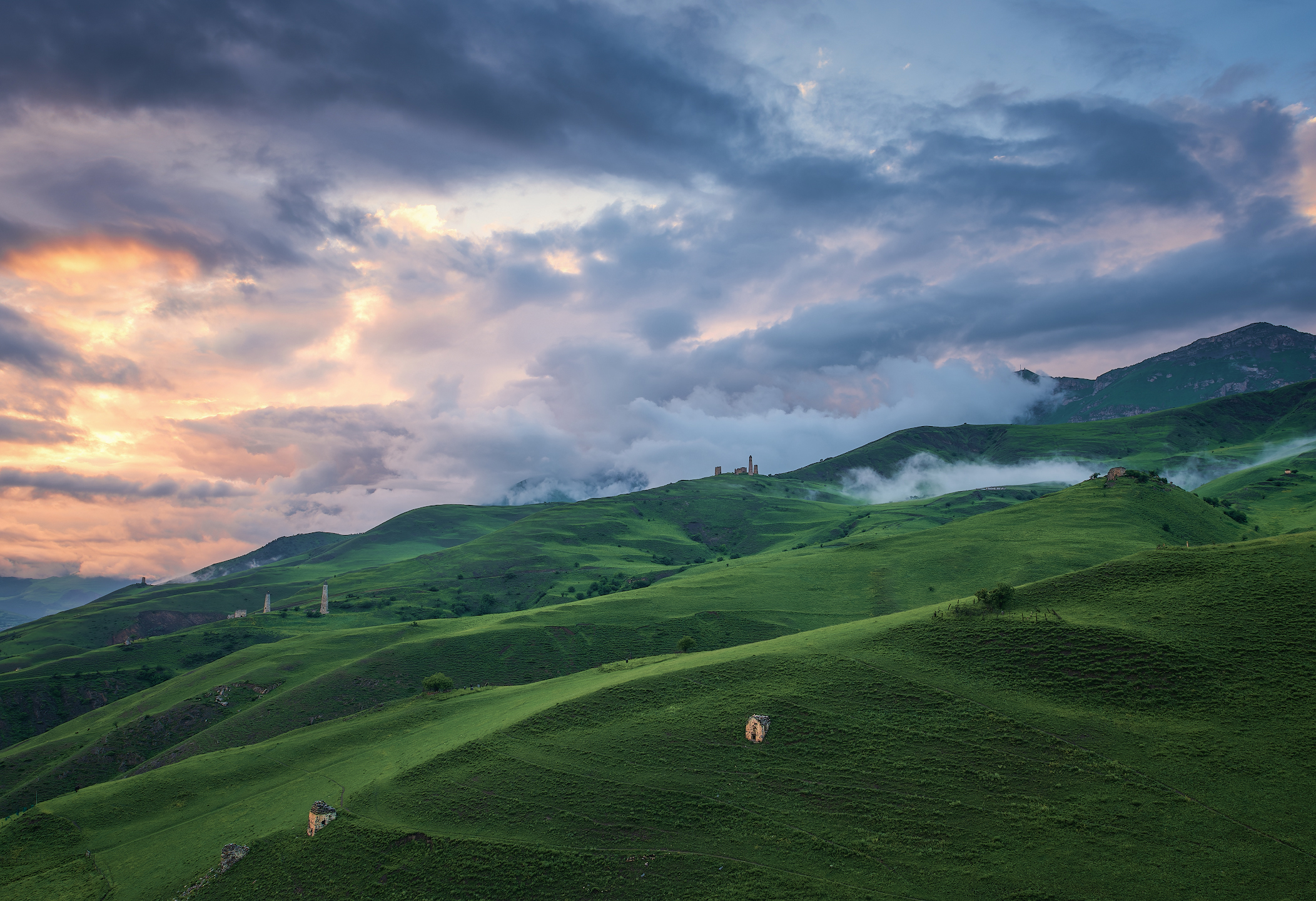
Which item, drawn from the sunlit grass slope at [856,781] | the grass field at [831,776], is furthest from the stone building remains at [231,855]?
the sunlit grass slope at [856,781]

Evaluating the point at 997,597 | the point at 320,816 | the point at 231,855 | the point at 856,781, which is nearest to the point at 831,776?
the point at 856,781

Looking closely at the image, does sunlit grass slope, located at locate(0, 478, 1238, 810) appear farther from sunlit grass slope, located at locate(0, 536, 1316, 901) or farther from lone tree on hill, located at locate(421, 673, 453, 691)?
sunlit grass slope, located at locate(0, 536, 1316, 901)

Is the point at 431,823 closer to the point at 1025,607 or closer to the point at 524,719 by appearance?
the point at 524,719

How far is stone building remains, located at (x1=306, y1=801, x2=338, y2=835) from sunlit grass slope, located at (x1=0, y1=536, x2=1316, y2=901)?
1.19 m

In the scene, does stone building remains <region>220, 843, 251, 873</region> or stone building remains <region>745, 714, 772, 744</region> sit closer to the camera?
stone building remains <region>220, 843, 251, 873</region>

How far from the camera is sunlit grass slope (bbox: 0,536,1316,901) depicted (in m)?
41.9

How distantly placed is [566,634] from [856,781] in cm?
8839

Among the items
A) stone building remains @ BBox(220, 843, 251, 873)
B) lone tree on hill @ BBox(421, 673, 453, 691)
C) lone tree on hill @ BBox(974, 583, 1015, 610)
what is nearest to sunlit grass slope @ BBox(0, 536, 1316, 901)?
stone building remains @ BBox(220, 843, 251, 873)

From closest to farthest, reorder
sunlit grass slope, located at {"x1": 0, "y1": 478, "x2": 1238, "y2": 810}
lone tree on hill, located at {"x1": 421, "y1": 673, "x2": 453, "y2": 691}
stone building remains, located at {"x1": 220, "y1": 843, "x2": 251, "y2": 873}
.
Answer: stone building remains, located at {"x1": 220, "y1": 843, "x2": 251, "y2": 873} < lone tree on hill, located at {"x1": 421, "y1": 673, "x2": 453, "y2": 691} < sunlit grass slope, located at {"x1": 0, "y1": 478, "x2": 1238, "y2": 810}

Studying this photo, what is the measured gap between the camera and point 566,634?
131 meters

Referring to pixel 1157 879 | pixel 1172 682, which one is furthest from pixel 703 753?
pixel 1172 682

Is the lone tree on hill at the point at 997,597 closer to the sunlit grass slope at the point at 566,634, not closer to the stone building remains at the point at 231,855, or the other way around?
the sunlit grass slope at the point at 566,634

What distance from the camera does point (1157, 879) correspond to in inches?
1501

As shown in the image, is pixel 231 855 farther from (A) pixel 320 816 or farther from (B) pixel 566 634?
(B) pixel 566 634
